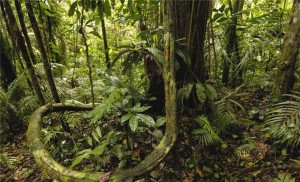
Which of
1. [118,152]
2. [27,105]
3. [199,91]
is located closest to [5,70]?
[27,105]

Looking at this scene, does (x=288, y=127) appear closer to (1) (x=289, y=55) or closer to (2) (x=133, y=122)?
(1) (x=289, y=55)

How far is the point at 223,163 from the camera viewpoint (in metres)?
2.34

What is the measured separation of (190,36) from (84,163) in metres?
1.82

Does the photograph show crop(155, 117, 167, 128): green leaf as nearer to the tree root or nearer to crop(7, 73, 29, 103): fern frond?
the tree root

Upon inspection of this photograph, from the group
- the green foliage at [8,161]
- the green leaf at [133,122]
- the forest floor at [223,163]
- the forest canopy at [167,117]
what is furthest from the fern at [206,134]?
the green foliage at [8,161]

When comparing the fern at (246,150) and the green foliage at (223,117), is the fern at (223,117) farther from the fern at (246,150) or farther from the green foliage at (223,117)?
the fern at (246,150)

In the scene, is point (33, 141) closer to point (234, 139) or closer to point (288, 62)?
point (234, 139)

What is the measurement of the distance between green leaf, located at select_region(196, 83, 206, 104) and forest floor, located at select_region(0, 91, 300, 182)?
1.50 feet

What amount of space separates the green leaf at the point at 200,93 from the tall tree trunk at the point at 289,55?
87cm

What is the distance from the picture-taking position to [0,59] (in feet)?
13.5

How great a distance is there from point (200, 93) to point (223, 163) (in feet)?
2.52

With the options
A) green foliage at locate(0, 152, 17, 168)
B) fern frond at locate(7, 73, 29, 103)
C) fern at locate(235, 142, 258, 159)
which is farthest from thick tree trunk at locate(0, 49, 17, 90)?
fern at locate(235, 142, 258, 159)

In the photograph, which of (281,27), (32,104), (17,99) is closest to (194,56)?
(281,27)

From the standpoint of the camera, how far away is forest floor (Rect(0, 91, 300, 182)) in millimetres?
2148
